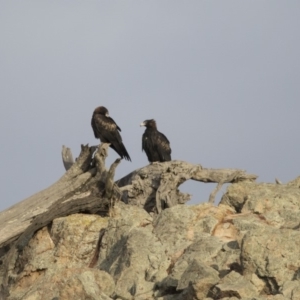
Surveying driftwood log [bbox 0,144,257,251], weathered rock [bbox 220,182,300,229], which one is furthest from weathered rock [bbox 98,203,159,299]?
weathered rock [bbox 220,182,300,229]

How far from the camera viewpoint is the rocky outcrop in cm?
1533

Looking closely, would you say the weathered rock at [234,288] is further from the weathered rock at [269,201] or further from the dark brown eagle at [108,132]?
the dark brown eagle at [108,132]

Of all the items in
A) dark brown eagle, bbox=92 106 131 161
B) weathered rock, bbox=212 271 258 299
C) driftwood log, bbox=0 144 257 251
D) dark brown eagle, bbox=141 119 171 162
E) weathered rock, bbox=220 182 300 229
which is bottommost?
weathered rock, bbox=212 271 258 299

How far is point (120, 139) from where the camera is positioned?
2788cm

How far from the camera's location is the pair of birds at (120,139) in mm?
27688

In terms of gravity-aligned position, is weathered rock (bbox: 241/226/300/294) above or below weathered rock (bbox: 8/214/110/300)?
below

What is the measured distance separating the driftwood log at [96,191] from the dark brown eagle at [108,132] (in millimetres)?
2213

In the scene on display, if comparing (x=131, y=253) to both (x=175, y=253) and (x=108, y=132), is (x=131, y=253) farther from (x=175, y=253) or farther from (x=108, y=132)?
(x=108, y=132)

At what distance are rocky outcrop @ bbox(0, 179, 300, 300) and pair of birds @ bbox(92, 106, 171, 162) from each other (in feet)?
15.2

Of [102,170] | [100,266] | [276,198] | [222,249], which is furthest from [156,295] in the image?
[102,170]

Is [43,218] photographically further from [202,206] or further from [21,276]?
[202,206]

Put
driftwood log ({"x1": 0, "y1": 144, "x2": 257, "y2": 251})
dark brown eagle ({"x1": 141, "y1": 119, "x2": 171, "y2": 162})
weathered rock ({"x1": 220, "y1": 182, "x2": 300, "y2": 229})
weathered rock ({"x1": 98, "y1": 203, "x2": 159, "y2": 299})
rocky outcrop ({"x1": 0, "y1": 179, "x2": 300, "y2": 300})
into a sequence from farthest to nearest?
dark brown eagle ({"x1": 141, "y1": 119, "x2": 171, "y2": 162}) → driftwood log ({"x1": 0, "y1": 144, "x2": 257, "y2": 251}) → weathered rock ({"x1": 220, "y1": 182, "x2": 300, "y2": 229}) → weathered rock ({"x1": 98, "y1": 203, "x2": 159, "y2": 299}) → rocky outcrop ({"x1": 0, "y1": 179, "x2": 300, "y2": 300})

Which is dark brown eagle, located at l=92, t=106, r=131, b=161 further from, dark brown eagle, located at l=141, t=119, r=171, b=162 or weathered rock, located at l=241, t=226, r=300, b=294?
weathered rock, located at l=241, t=226, r=300, b=294

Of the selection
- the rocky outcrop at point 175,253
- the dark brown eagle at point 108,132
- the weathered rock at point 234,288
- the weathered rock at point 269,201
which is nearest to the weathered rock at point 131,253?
the rocky outcrop at point 175,253
